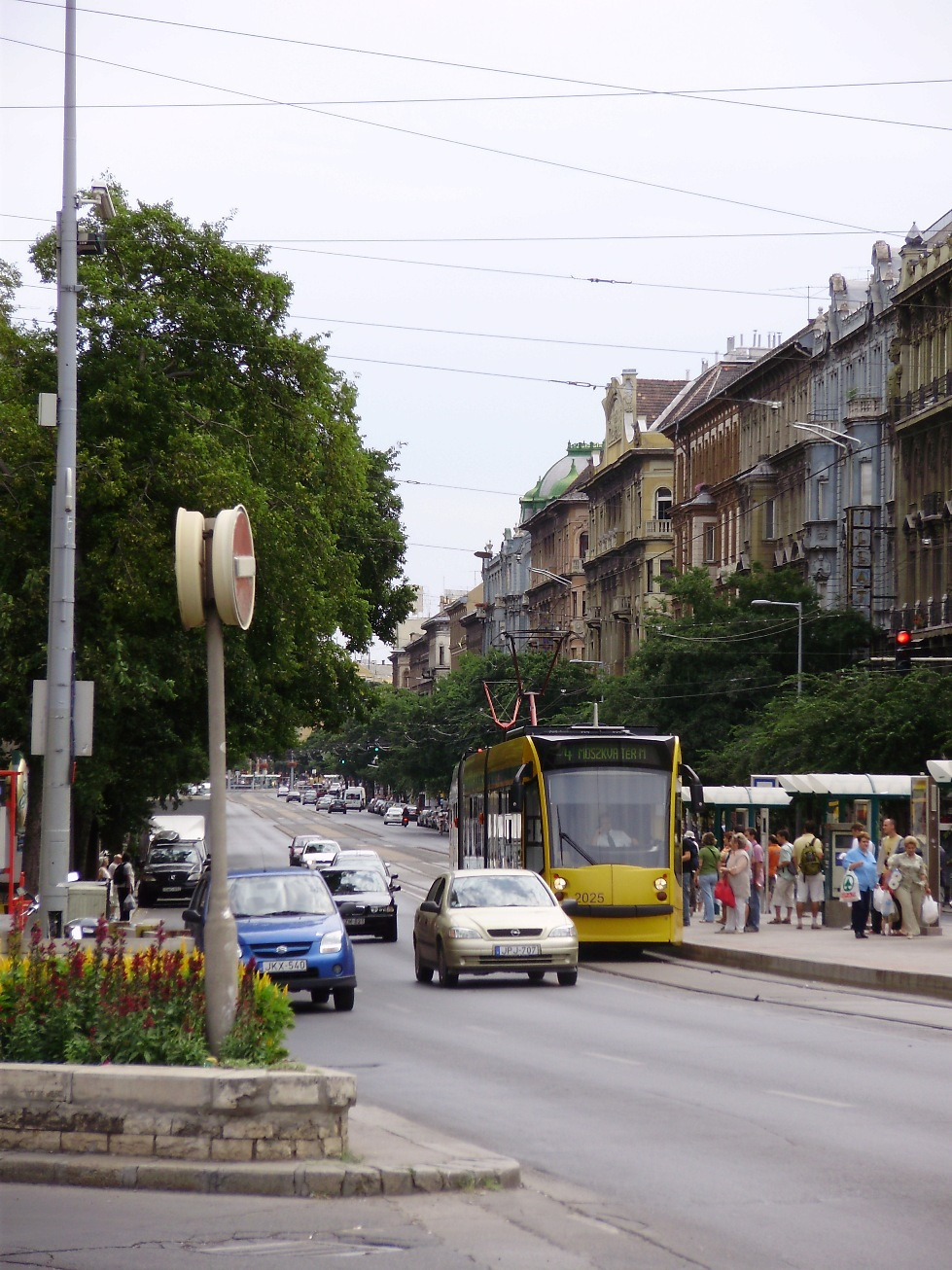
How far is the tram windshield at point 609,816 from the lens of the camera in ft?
92.2

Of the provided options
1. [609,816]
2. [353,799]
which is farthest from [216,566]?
[353,799]

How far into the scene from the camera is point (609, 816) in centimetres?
2844

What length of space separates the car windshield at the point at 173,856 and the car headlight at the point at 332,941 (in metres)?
38.2

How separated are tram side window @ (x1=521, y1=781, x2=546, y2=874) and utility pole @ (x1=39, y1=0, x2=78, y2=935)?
374 inches

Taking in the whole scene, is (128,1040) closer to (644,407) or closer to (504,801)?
(504,801)

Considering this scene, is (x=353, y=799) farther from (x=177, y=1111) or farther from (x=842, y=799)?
(x=177, y=1111)

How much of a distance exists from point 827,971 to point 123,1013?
53.4 feet

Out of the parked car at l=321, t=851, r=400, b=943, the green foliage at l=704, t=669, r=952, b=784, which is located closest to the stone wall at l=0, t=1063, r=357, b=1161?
the parked car at l=321, t=851, r=400, b=943

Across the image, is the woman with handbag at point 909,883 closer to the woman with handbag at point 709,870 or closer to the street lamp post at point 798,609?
the woman with handbag at point 709,870

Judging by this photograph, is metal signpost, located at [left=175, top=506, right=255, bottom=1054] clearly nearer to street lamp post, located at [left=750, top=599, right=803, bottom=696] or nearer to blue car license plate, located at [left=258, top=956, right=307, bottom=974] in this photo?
blue car license plate, located at [left=258, top=956, right=307, bottom=974]

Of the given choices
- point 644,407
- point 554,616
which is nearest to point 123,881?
point 644,407

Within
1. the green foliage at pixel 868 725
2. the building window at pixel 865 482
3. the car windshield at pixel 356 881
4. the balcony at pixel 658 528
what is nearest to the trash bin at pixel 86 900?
the car windshield at pixel 356 881

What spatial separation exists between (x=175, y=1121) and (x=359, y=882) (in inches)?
1112

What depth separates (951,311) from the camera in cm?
5666
